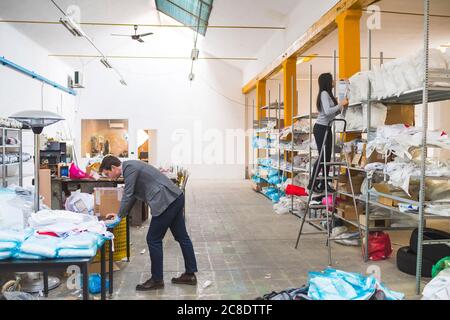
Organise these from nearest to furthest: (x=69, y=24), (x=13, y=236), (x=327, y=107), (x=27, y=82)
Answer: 1. (x=13, y=236)
2. (x=327, y=107)
3. (x=69, y=24)
4. (x=27, y=82)

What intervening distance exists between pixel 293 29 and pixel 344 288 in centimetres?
705

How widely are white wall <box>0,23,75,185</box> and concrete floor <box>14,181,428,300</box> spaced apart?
6.08 meters

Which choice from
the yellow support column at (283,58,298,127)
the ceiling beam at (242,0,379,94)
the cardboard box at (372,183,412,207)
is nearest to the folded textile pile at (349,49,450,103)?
the cardboard box at (372,183,412,207)

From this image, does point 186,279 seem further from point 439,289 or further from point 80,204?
point 439,289

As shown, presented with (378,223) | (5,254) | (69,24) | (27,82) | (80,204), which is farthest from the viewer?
(27,82)

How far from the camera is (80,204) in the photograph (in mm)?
4871

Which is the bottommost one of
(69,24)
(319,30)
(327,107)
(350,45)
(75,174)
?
(75,174)

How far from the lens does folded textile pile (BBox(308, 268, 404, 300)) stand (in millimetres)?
2682

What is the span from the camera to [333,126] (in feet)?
18.0

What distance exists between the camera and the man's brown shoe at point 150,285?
3.58 meters

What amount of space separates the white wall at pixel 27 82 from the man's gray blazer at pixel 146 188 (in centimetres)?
751

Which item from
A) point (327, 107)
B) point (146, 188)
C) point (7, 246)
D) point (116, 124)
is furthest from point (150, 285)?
point (116, 124)

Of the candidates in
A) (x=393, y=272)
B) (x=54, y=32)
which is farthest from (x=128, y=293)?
(x=54, y=32)

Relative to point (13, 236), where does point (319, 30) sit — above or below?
above
